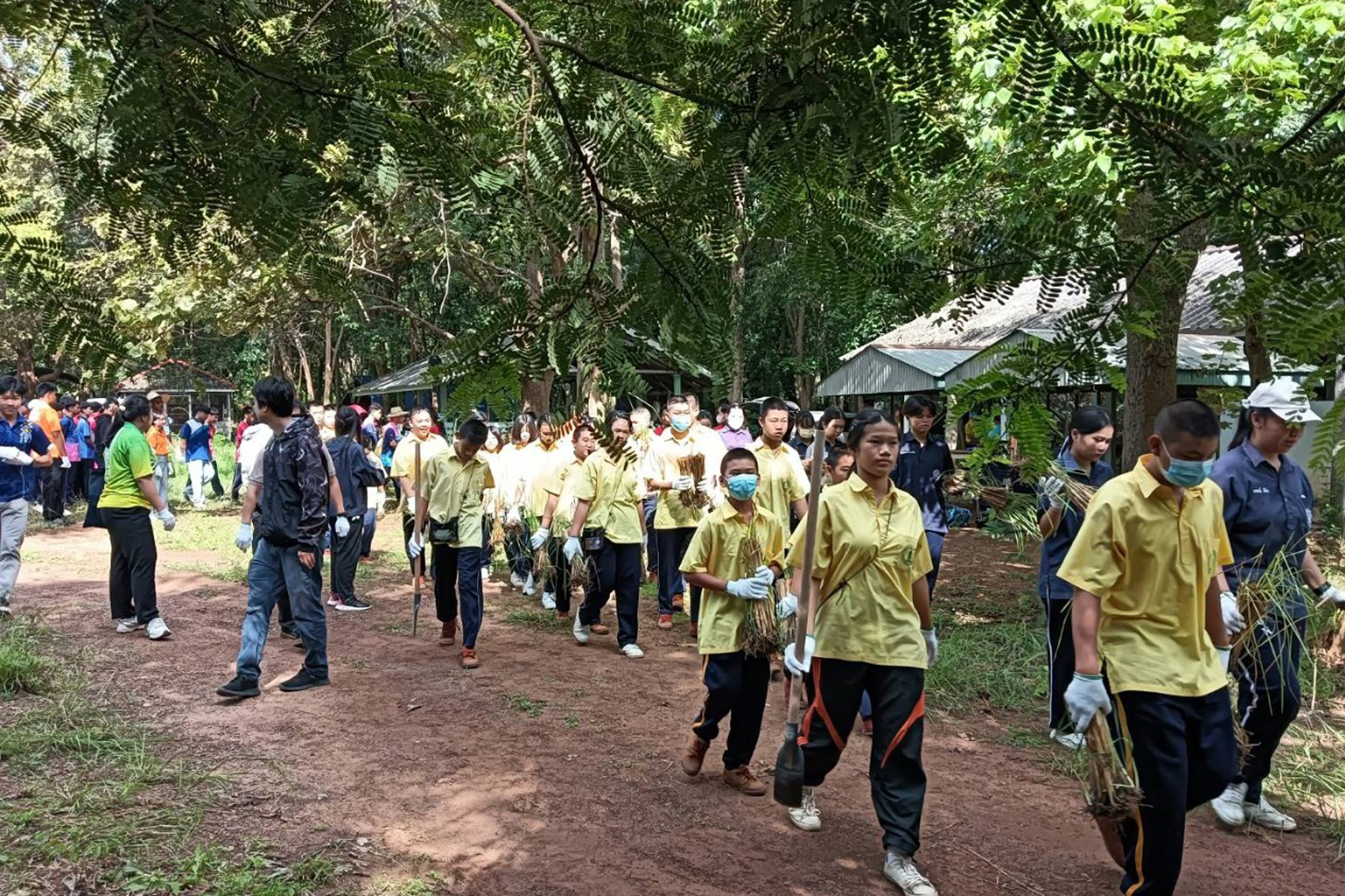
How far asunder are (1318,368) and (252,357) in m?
38.3

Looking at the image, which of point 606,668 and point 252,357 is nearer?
point 606,668

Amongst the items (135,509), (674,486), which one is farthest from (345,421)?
(674,486)

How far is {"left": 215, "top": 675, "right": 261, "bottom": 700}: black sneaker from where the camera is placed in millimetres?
6418

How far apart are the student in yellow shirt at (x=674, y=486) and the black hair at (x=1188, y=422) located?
5.18 metres

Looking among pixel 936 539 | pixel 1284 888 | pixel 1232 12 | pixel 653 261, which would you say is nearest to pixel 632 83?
pixel 653 261

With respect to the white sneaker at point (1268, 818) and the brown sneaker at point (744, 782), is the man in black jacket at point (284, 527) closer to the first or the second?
the brown sneaker at point (744, 782)

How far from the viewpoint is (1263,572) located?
4668 millimetres

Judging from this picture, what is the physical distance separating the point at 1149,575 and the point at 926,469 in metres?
3.59

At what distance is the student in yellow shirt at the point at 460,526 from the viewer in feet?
25.4

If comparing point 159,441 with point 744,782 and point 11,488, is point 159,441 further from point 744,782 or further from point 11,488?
point 744,782

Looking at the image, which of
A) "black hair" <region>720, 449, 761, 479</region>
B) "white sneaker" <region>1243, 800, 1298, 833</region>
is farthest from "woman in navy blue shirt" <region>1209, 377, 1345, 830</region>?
"black hair" <region>720, 449, 761, 479</region>

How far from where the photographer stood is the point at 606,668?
25.5 feet

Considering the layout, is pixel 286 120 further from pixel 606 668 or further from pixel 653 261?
pixel 606 668

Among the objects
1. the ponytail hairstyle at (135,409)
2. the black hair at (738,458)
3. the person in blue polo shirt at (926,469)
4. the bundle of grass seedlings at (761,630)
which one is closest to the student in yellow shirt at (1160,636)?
the bundle of grass seedlings at (761,630)
